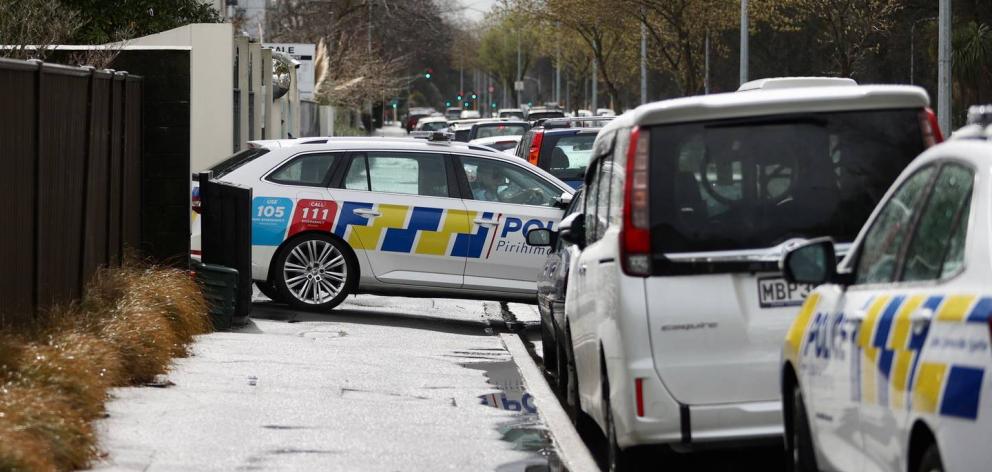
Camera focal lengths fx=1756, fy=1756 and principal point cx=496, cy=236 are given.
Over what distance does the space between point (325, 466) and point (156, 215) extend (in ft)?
22.0

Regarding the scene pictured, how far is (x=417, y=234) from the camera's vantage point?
604 inches

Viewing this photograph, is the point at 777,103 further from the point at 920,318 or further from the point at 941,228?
the point at 920,318

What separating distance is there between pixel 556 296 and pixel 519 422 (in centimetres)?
112

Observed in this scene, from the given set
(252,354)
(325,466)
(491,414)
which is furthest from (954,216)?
(252,354)

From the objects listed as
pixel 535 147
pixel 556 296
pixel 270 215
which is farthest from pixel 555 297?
pixel 535 147

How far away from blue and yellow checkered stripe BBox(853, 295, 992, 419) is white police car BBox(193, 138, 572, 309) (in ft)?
32.4

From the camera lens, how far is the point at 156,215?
566 inches

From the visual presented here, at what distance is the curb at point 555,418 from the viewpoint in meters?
8.52

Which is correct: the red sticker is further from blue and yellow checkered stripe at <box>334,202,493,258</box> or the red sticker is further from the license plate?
the license plate

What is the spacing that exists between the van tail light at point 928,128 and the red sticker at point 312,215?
332 inches

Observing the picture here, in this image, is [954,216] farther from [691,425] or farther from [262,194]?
[262,194]

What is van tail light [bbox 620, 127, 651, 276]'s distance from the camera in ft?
23.4

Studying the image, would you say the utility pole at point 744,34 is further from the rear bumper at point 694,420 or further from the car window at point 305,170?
the rear bumper at point 694,420

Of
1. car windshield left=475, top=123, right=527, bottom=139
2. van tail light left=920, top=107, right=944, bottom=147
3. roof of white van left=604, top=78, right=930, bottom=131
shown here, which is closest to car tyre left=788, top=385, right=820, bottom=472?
roof of white van left=604, top=78, right=930, bottom=131
